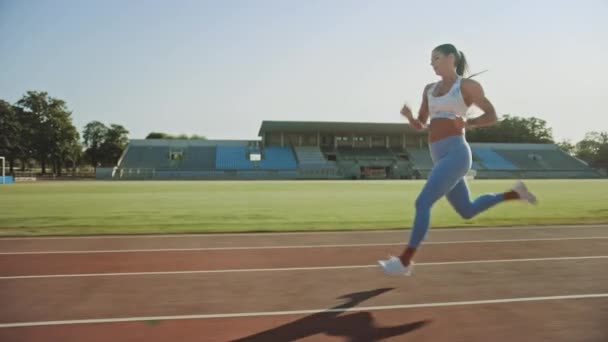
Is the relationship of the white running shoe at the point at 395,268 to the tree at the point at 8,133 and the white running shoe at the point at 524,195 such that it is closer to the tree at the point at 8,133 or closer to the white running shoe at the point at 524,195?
the white running shoe at the point at 524,195

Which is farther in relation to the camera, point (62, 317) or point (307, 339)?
point (62, 317)

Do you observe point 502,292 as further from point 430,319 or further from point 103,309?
point 103,309

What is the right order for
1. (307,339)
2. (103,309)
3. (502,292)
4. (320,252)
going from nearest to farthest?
(307,339), (103,309), (502,292), (320,252)

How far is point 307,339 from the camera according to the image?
113 inches

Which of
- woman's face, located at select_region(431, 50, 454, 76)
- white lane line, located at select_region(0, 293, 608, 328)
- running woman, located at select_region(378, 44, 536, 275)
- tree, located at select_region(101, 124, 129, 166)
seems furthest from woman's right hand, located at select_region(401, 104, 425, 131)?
tree, located at select_region(101, 124, 129, 166)

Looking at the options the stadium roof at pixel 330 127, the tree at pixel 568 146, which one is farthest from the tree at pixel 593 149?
the stadium roof at pixel 330 127

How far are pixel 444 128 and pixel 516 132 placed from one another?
351ft

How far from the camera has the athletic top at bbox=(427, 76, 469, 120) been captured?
13.2 ft

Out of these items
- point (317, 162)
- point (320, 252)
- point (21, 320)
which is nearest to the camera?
point (21, 320)

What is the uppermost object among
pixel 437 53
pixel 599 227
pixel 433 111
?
pixel 437 53

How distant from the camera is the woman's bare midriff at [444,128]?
13.4 feet

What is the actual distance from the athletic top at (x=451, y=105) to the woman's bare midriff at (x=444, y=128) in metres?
Result: 0.04

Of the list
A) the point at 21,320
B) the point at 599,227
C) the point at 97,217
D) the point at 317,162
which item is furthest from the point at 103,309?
the point at 317,162

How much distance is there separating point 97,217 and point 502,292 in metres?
9.76
